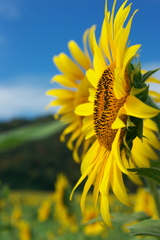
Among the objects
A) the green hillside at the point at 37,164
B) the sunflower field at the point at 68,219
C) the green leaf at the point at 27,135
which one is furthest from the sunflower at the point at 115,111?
the green hillside at the point at 37,164

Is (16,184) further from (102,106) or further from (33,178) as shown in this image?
(102,106)

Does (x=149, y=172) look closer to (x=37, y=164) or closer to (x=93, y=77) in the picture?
(x=93, y=77)

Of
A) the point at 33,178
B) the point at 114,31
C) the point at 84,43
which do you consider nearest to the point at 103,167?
the point at 114,31

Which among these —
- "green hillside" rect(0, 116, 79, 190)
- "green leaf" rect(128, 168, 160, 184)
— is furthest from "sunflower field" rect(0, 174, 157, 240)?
"green hillside" rect(0, 116, 79, 190)

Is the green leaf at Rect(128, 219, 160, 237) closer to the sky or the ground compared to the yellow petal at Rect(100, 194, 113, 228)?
closer to the ground

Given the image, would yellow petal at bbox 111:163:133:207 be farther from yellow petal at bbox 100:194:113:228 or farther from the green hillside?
the green hillside

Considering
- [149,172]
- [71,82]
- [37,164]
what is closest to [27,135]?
[149,172]

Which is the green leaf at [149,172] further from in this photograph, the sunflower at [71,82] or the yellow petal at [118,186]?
the sunflower at [71,82]
